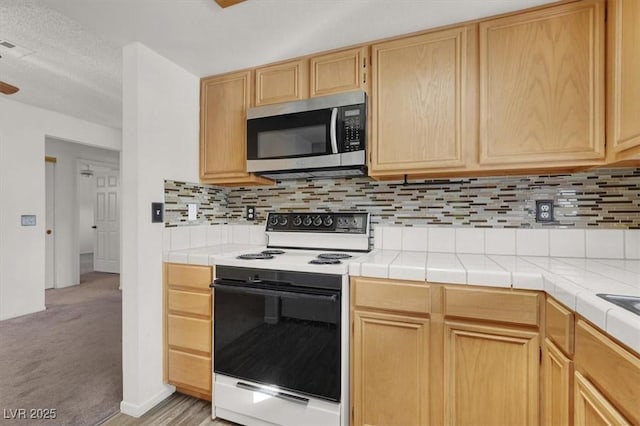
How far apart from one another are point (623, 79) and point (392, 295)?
1272mm

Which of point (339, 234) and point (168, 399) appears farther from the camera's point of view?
point (339, 234)

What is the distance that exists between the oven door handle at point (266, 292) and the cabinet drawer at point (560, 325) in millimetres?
822

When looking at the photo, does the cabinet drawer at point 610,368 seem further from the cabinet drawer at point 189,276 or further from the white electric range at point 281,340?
the cabinet drawer at point 189,276

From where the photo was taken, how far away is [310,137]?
1.78 metres

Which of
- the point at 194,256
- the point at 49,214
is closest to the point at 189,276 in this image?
the point at 194,256

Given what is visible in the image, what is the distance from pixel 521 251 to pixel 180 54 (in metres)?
2.29

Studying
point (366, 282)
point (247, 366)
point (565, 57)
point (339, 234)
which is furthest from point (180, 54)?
point (565, 57)

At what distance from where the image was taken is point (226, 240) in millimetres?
2352

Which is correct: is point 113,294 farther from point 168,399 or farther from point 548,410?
point 548,410

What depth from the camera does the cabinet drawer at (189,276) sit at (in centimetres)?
173

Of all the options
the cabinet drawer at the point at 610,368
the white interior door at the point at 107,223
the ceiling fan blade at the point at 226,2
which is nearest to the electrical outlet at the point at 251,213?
the ceiling fan blade at the point at 226,2

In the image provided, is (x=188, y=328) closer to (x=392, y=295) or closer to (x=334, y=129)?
(x=392, y=295)

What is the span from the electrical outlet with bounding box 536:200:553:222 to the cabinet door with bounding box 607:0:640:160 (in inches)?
16.2

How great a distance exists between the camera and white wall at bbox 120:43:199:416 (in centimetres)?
168
